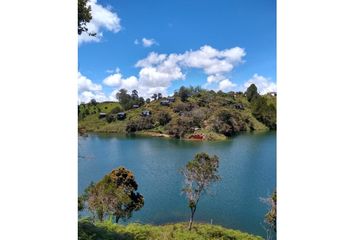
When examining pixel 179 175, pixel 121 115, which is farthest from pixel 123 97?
pixel 179 175

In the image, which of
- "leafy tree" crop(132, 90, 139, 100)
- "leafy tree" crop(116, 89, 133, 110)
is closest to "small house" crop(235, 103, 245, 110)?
"leafy tree" crop(132, 90, 139, 100)

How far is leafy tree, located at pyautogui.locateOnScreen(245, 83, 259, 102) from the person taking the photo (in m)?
10.7

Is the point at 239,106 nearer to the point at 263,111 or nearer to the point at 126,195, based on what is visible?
the point at 263,111

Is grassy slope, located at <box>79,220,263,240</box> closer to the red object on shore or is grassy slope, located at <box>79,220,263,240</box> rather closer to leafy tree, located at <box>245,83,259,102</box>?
leafy tree, located at <box>245,83,259,102</box>

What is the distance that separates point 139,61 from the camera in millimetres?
8078

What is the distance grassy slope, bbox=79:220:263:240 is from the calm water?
0.67 metres

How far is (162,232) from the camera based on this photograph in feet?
17.9

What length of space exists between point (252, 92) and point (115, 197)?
5.90m

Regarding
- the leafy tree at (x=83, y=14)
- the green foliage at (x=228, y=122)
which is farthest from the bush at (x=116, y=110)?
the leafy tree at (x=83, y=14)
